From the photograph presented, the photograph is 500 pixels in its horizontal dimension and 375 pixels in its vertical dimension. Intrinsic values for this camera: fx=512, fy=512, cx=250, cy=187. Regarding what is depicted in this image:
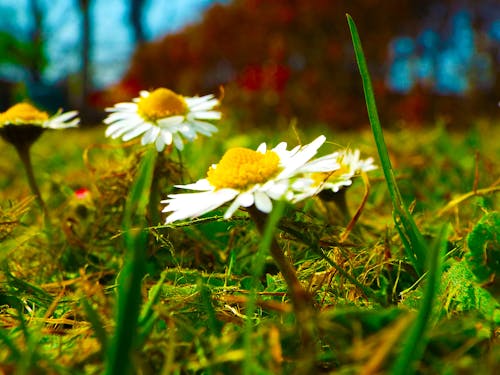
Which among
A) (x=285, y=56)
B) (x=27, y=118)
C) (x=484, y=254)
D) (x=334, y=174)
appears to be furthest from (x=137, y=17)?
(x=484, y=254)

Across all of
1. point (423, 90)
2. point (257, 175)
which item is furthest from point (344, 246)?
point (423, 90)

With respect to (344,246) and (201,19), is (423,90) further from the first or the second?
(344,246)

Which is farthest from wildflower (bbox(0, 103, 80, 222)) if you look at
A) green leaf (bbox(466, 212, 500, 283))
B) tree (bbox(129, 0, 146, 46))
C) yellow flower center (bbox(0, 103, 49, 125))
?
tree (bbox(129, 0, 146, 46))

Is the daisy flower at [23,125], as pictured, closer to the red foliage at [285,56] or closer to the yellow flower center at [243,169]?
the yellow flower center at [243,169]

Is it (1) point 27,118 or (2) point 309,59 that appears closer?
(1) point 27,118

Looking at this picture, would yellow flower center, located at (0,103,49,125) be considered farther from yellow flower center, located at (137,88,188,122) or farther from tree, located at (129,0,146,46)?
tree, located at (129,0,146,46)

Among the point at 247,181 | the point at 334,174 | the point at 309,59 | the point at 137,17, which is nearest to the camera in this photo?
the point at 247,181

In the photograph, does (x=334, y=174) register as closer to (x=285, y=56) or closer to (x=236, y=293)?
(x=236, y=293)
